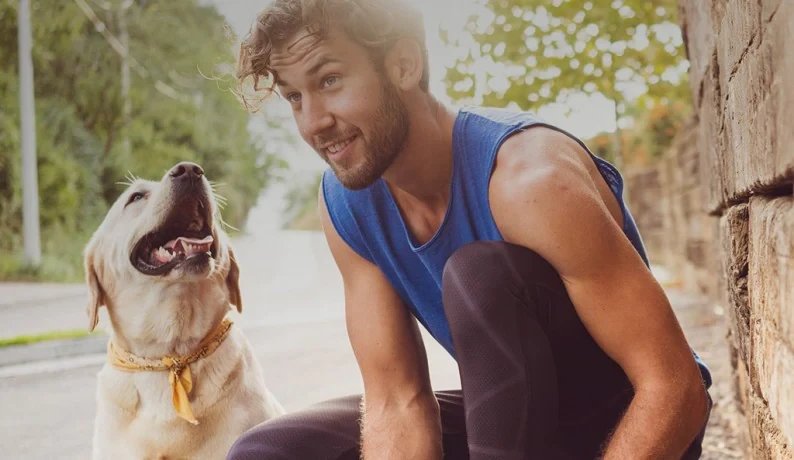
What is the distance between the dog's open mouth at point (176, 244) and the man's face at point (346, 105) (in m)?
0.90

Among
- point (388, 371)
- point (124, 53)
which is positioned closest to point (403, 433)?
point (388, 371)

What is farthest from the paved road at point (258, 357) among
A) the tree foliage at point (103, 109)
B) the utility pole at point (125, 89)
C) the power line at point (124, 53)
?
the power line at point (124, 53)

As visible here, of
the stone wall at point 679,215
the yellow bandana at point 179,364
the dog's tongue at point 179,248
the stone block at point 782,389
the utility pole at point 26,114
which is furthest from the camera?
the utility pole at point 26,114

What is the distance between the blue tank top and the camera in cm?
180

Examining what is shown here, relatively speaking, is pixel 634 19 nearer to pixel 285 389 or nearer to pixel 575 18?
pixel 575 18

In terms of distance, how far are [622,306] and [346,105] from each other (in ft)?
2.36

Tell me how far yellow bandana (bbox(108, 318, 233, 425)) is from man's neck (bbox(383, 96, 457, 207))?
91cm

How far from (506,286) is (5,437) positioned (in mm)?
3189

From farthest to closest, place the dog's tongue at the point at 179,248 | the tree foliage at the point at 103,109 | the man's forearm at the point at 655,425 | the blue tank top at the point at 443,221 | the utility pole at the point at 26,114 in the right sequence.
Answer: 1. the tree foliage at the point at 103,109
2. the utility pole at the point at 26,114
3. the dog's tongue at the point at 179,248
4. the blue tank top at the point at 443,221
5. the man's forearm at the point at 655,425

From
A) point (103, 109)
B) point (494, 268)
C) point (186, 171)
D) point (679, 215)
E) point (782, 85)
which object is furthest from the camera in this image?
point (103, 109)

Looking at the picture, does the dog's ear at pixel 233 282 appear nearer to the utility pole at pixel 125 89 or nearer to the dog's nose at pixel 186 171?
the dog's nose at pixel 186 171

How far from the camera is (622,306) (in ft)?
5.17

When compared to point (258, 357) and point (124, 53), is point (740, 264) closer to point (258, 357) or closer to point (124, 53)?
point (258, 357)

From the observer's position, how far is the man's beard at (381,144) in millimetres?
1889
